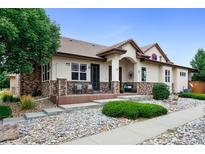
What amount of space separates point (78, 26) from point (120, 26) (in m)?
3.67

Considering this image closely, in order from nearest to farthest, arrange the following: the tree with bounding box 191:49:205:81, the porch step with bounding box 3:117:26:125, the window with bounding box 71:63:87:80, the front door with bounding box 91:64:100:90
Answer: the porch step with bounding box 3:117:26:125, the window with bounding box 71:63:87:80, the front door with bounding box 91:64:100:90, the tree with bounding box 191:49:205:81

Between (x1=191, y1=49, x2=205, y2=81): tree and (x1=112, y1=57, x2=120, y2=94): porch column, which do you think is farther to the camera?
(x1=191, y1=49, x2=205, y2=81): tree

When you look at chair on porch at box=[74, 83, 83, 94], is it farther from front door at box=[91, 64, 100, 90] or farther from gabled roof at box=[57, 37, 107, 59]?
gabled roof at box=[57, 37, 107, 59]

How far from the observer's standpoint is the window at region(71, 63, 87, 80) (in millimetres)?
14706

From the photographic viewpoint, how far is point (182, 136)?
19.2 feet

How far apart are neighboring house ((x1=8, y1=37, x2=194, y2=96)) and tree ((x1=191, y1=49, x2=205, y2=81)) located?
947 centimetres

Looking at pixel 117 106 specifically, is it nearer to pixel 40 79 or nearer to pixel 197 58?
pixel 40 79

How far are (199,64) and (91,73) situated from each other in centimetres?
1977

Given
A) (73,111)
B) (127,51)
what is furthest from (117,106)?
(127,51)

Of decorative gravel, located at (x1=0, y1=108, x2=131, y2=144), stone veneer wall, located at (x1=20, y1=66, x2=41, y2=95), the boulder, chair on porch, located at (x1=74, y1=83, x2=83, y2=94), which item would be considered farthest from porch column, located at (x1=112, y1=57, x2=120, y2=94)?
the boulder

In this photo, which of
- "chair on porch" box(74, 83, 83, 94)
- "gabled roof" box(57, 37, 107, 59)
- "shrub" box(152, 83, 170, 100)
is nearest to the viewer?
"chair on porch" box(74, 83, 83, 94)

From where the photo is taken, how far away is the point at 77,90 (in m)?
14.2

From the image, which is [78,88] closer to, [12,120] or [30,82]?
[30,82]

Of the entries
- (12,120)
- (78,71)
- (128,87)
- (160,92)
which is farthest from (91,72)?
(12,120)
